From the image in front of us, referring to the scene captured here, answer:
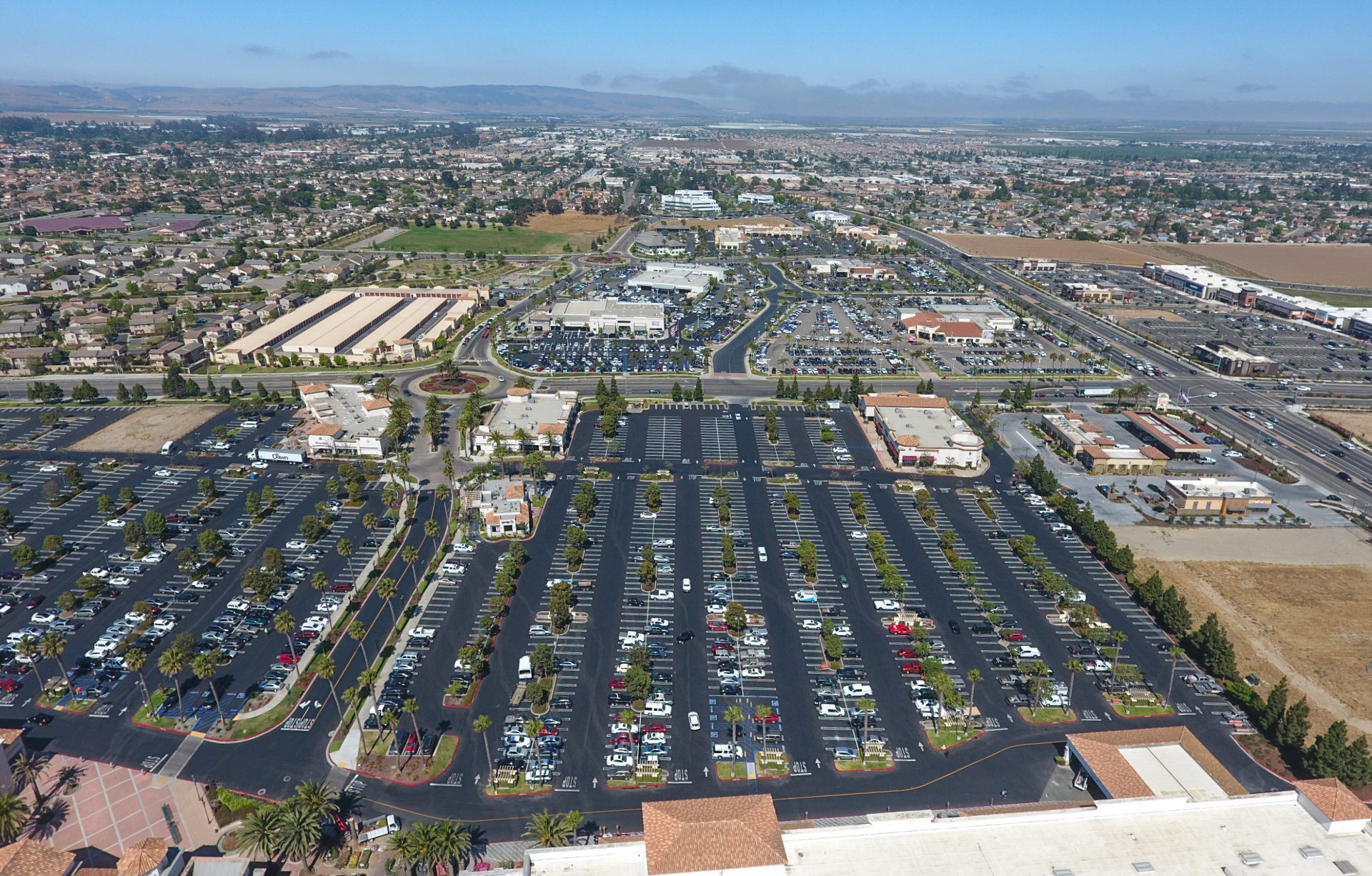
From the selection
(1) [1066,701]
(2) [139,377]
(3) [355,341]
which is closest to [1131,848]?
(1) [1066,701]

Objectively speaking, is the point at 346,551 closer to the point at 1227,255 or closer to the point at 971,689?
the point at 971,689

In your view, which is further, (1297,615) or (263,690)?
(1297,615)

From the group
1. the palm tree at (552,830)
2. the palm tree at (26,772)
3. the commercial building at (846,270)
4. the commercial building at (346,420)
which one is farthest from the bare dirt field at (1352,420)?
the palm tree at (26,772)

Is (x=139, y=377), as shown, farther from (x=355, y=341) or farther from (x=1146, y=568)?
(x=1146, y=568)

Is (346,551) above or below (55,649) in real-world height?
below

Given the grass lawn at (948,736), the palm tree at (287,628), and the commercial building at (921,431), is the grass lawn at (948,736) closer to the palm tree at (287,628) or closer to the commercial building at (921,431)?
the commercial building at (921,431)

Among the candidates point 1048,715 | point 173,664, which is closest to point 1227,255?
point 1048,715
